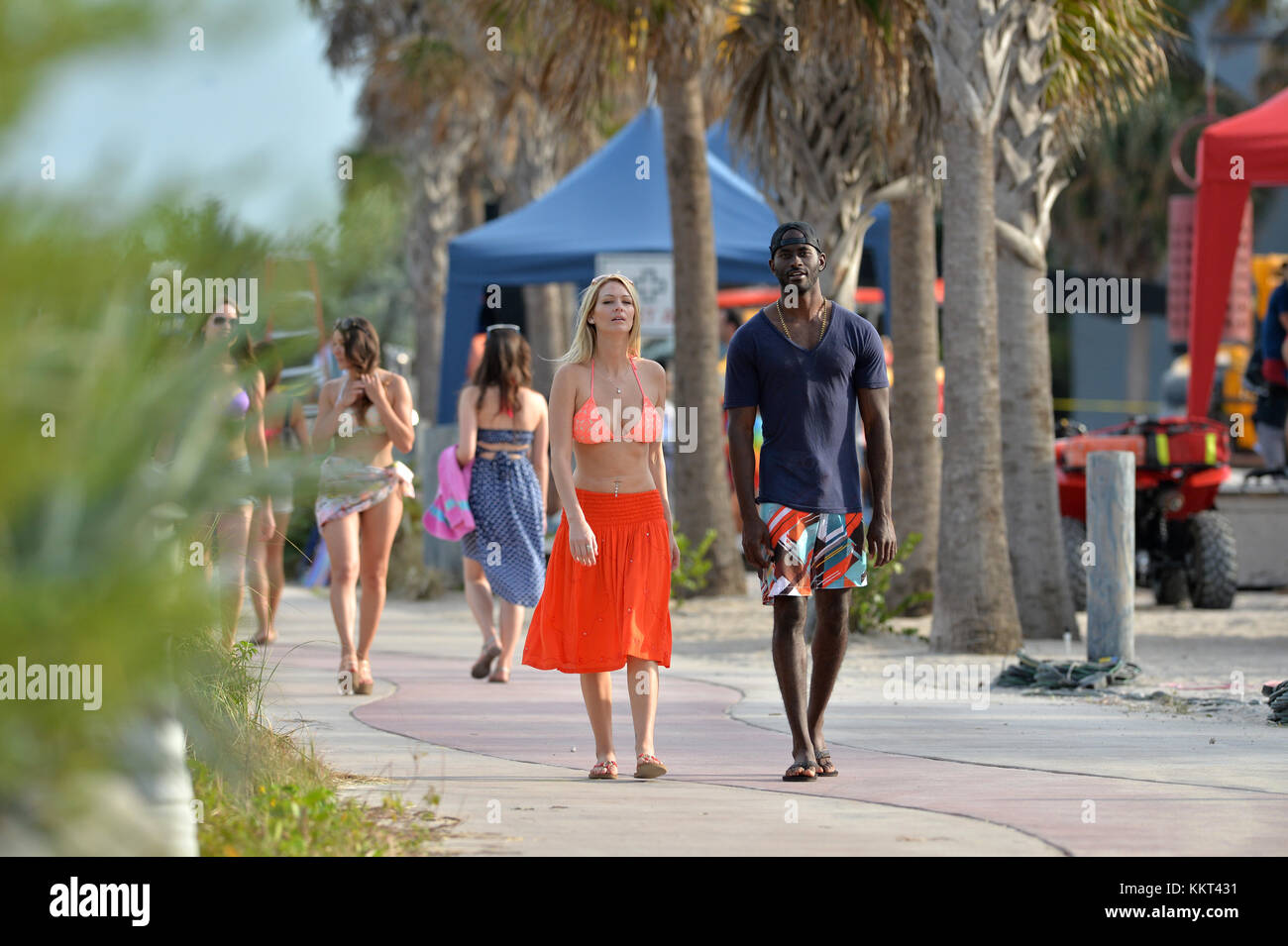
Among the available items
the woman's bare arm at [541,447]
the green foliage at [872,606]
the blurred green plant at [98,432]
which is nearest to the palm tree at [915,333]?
the green foliage at [872,606]

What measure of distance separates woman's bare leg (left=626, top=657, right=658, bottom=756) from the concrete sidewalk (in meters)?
0.19

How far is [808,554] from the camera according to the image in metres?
6.19

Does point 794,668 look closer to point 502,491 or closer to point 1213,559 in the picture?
point 502,491

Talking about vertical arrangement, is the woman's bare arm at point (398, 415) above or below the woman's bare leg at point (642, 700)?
above

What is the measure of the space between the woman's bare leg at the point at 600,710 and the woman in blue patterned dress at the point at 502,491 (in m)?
2.79

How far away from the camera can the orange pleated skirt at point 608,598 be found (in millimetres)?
6195

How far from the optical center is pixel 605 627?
20.4 ft

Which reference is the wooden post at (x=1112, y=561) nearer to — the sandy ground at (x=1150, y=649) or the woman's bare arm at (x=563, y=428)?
the sandy ground at (x=1150, y=649)

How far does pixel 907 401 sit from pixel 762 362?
6.39 metres

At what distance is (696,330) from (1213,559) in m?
4.18
